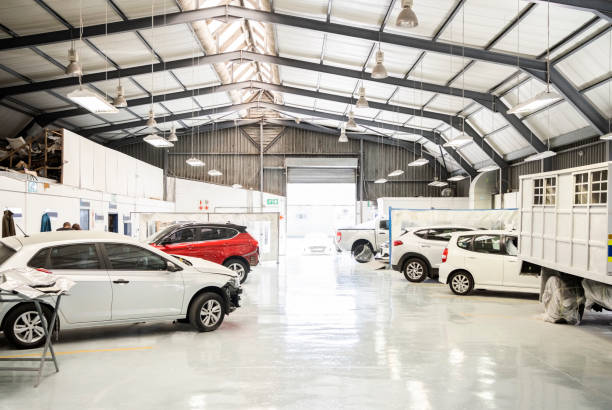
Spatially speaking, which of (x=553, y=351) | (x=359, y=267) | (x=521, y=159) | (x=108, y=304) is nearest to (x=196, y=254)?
(x=108, y=304)

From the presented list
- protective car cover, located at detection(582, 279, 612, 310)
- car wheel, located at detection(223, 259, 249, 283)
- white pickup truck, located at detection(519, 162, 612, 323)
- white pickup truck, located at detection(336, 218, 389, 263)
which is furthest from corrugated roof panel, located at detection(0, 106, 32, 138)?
protective car cover, located at detection(582, 279, 612, 310)

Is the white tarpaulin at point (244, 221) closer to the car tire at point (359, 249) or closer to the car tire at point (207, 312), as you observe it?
the car tire at point (359, 249)

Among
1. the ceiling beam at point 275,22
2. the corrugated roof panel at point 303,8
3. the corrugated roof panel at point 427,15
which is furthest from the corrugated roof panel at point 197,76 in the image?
the corrugated roof panel at point 427,15

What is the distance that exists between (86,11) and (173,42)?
346 centimetres

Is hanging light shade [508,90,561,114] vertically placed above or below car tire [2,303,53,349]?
above

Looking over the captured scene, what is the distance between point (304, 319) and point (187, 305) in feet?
6.84

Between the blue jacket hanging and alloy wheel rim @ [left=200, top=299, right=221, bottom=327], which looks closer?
alloy wheel rim @ [left=200, top=299, right=221, bottom=327]

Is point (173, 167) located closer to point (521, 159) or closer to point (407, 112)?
point (407, 112)

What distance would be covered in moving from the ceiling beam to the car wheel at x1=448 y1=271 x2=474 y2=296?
616 centimetres

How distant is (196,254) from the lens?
461 inches

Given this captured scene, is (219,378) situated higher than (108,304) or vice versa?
(108,304)

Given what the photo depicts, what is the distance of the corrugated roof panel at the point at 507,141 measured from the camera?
19.1m

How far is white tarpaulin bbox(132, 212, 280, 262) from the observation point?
16062mm

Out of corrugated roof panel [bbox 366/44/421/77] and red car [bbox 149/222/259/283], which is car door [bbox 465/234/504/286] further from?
corrugated roof panel [bbox 366/44/421/77]
